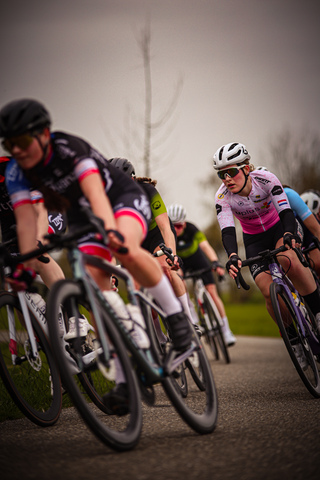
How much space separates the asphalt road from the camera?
3.06 metres

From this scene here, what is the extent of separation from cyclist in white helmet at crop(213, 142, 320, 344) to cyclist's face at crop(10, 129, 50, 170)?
2.76 m

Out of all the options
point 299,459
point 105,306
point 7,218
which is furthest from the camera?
point 7,218

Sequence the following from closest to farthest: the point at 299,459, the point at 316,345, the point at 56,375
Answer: the point at 299,459
the point at 56,375
the point at 316,345

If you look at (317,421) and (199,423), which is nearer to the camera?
(199,423)

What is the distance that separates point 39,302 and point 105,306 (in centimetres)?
168

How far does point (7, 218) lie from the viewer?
5.66 metres

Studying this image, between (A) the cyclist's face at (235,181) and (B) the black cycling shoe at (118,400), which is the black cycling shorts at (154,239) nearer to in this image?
(A) the cyclist's face at (235,181)

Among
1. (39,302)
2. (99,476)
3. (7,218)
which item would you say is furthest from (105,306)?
(7,218)

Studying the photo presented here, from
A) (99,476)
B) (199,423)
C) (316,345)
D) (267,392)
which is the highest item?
(99,476)

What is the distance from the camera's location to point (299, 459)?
3.24 meters

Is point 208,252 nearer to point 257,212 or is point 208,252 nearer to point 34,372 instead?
point 257,212

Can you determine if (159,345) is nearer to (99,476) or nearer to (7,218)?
(99,476)

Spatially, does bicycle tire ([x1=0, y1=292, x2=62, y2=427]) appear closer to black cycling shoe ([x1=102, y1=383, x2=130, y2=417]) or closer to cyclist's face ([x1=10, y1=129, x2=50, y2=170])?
cyclist's face ([x1=10, y1=129, x2=50, y2=170])

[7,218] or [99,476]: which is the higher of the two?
[7,218]
